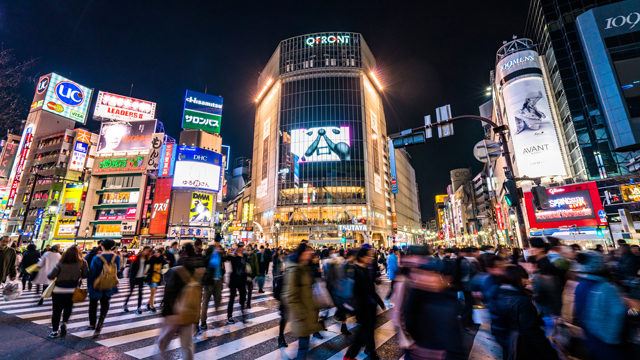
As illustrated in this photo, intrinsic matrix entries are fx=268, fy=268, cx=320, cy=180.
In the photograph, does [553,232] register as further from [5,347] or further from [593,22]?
[5,347]

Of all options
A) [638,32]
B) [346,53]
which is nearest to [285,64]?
[346,53]

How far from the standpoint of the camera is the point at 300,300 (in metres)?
4.04

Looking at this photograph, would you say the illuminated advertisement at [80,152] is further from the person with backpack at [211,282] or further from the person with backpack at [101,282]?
the person with backpack at [211,282]

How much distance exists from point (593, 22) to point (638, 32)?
13.8ft

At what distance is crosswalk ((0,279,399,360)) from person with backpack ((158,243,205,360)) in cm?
127

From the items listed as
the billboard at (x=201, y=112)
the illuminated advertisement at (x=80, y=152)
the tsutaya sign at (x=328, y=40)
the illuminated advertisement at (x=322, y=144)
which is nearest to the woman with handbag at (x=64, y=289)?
the illuminated advertisement at (x=322, y=144)

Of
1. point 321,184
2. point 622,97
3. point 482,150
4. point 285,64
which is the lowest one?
point 482,150

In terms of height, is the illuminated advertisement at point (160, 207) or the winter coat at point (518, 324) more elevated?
the illuminated advertisement at point (160, 207)

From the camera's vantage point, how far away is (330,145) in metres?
55.3

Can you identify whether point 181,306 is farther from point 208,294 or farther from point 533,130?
point 533,130

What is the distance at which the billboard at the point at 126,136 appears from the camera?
51000 mm

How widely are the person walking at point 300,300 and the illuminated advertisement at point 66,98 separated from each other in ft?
253

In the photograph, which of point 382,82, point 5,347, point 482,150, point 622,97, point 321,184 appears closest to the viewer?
point 5,347

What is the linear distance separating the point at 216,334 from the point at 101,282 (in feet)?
9.10
